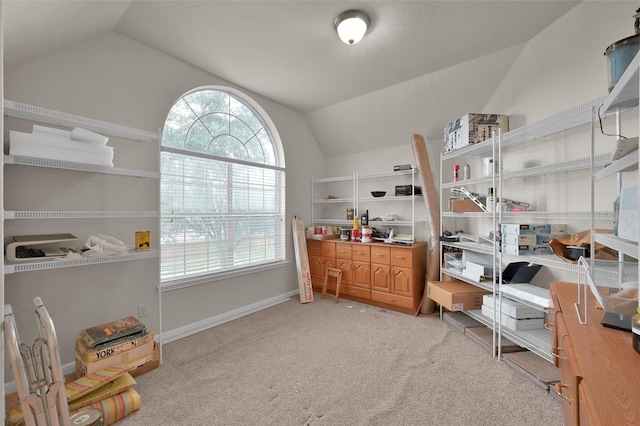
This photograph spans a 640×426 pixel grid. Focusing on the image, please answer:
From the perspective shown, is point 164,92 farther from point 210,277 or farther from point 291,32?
point 210,277

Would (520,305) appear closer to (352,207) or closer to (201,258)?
(352,207)

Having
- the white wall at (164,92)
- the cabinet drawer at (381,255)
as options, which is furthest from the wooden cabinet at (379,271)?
the white wall at (164,92)

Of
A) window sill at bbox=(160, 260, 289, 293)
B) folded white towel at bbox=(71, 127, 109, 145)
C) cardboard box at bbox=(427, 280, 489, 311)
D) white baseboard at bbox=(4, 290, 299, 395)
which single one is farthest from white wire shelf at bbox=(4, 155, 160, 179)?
cardboard box at bbox=(427, 280, 489, 311)

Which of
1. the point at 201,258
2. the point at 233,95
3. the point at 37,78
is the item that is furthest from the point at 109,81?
the point at 201,258

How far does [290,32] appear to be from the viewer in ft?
8.04

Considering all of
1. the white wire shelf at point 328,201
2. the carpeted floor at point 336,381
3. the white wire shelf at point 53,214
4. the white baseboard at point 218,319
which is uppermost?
the white wire shelf at point 328,201

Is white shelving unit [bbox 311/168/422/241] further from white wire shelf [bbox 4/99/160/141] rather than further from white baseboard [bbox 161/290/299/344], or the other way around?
white wire shelf [bbox 4/99/160/141]

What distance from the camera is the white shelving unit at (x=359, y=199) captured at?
156 inches

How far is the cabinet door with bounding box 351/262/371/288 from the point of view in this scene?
382 cm

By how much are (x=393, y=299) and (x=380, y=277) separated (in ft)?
1.01

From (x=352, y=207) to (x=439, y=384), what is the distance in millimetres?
2920

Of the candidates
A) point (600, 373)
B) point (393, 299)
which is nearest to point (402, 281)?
point (393, 299)

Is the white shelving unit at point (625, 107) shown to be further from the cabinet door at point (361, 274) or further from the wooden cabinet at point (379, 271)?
the cabinet door at point (361, 274)

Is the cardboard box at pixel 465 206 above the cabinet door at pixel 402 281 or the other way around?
above
